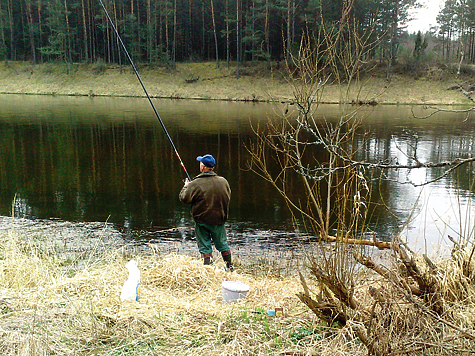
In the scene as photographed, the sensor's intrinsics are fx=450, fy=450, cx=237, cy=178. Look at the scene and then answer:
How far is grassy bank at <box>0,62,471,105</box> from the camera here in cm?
4388

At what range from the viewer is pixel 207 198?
624cm

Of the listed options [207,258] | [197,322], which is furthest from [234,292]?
[207,258]

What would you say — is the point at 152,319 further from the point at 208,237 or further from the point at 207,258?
the point at 208,237

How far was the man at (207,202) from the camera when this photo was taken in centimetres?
626

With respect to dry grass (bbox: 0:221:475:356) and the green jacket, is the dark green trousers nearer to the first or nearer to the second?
the green jacket

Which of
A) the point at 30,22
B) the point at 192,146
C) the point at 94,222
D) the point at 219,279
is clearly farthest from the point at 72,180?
the point at 30,22

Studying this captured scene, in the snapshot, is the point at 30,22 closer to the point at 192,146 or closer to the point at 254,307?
the point at 192,146

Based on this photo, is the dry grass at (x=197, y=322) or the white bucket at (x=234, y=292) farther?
the white bucket at (x=234, y=292)

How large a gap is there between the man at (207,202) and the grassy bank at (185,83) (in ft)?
121

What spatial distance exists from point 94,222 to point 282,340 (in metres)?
6.48

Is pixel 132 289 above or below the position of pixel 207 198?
below

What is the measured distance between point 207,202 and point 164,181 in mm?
6585

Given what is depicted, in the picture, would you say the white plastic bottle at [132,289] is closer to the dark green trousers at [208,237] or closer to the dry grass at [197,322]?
the dry grass at [197,322]

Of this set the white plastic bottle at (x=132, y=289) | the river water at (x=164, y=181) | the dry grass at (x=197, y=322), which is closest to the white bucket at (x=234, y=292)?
the dry grass at (x=197, y=322)
